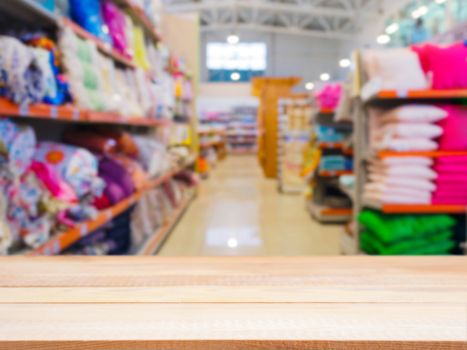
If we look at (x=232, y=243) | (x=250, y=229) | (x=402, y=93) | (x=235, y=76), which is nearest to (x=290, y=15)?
(x=235, y=76)

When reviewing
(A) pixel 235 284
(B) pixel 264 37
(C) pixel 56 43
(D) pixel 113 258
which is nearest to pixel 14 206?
(D) pixel 113 258

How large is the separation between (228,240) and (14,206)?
2.69 m

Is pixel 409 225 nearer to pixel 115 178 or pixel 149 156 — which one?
pixel 115 178

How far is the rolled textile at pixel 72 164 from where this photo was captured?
2.06m

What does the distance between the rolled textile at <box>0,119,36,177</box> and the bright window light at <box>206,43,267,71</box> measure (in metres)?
19.8

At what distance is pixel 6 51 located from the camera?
5.04ft

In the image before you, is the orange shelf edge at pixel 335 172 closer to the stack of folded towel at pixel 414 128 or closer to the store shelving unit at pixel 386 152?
the store shelving unit at pixel 386 152

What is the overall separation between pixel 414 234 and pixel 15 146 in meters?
2.17

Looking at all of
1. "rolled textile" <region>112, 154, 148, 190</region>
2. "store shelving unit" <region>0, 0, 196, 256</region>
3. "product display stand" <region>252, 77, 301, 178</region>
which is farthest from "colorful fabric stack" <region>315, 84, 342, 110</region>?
"product display stand" <region>252, 77, 301, 178</region>

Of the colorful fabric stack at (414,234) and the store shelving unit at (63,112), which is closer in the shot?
the store shelving unit at (63,112)

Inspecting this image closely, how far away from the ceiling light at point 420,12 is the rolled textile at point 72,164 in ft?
34.1

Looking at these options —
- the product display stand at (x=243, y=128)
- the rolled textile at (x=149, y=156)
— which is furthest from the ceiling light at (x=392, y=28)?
the rolled textile at (x=149, y=156)

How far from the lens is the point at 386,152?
2686 millimetres

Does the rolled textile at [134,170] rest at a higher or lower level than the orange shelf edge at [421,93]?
lower
